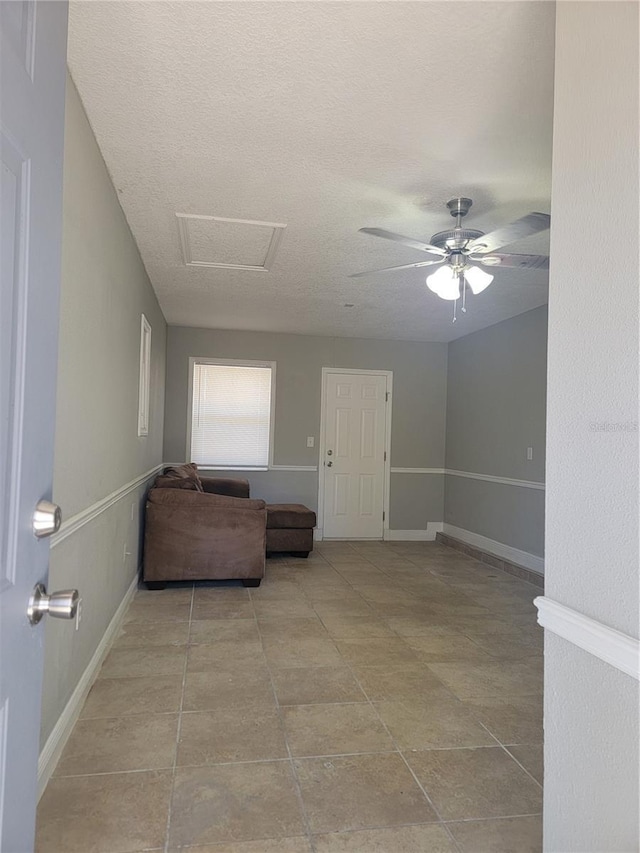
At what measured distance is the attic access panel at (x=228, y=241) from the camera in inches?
128

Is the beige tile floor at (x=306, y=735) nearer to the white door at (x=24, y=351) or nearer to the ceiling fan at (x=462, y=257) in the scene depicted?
the white door at (x=24, y=351)

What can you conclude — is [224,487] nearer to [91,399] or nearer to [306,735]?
[91,399]

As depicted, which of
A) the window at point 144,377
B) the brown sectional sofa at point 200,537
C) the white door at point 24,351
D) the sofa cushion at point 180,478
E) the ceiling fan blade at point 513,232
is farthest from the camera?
the sofa cushion at point 180,478

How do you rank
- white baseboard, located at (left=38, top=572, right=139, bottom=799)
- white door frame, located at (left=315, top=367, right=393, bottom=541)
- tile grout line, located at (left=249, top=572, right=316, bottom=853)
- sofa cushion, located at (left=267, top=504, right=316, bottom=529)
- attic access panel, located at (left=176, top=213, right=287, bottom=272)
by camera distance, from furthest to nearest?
white door frame, located at (left=315, top=367, right=393, bottom=541) < sofa cushion, located at (left=267, top=504, right=316, bottom=529) < attic access panel, located at (left=176, top=213, right=287, bottom=272) < white baseboard, located at (left=38, top=572, right=139, bottom=799) < tile grout line, located at (left=249, top=572, right=316, bottom=853)

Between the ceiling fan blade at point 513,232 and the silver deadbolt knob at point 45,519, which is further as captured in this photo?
the ceiling fan blade at point 513,232

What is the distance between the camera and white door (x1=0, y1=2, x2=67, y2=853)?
79 centimetres

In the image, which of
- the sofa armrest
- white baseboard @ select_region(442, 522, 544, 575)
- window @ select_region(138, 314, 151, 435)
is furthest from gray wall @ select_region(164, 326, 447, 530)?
window @ select_region(138, 314, 151, 435)

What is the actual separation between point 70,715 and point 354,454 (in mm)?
4787

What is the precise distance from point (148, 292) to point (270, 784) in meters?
3.68

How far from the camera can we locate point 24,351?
0.85 metres

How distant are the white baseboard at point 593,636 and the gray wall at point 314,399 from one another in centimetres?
528

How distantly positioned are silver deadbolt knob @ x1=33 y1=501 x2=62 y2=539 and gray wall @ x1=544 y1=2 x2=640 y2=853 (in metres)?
1.09

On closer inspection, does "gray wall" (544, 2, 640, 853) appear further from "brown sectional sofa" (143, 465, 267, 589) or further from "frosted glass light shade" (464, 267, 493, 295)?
"brown sectional sofa" (143, 465, 267, 589)

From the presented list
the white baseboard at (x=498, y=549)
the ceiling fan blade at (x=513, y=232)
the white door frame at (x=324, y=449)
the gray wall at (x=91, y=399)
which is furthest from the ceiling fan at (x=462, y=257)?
the white door frame at (x=324, y=449)
